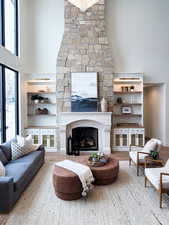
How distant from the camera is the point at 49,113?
6812 mm

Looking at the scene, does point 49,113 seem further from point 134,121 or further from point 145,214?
point 145,214

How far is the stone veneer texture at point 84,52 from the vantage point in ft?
20.9

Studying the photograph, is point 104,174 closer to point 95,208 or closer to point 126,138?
point 95,208

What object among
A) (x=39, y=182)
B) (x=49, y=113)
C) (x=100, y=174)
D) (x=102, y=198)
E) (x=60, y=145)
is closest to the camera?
(x=102, y=198)

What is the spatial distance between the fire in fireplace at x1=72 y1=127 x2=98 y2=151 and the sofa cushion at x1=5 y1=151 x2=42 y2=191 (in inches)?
91.2

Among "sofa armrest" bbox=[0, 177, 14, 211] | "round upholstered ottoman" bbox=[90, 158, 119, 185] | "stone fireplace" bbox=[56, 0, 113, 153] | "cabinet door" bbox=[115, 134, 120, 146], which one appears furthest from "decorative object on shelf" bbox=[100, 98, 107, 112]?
"sofa armrest" bbox=[0, 177, 14, 211]

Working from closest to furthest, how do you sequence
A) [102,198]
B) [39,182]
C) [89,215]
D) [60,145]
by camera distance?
1. [89,215]
2. [102,198]
3. [39,182]
4. [60,145]

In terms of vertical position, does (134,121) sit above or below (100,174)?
above

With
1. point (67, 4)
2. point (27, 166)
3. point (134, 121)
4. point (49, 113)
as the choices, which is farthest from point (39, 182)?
point (67, 4)

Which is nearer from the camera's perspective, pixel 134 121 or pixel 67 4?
pixel 67 4

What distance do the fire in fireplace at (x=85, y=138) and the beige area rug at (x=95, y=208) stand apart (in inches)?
111

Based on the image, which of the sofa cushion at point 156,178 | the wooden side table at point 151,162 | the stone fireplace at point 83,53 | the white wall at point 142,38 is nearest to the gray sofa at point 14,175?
the stone fireplace at point 83,53

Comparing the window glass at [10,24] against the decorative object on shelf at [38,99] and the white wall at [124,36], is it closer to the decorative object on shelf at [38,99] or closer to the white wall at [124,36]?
the white wall at [124,36]

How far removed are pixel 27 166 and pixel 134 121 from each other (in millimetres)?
4521
